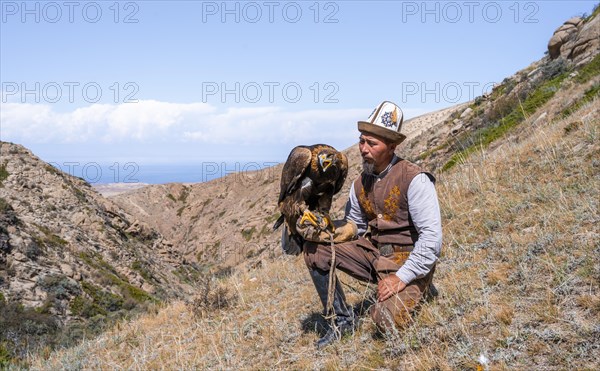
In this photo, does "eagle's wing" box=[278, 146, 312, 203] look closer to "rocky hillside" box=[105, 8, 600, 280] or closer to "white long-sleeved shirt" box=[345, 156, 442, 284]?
"white long-sleeved shirt" box=[345, 156, 442, 284]

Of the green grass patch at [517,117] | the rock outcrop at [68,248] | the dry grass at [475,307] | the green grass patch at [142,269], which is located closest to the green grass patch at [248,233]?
the rock outcrop at [68,248]

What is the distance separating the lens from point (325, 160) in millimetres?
4141

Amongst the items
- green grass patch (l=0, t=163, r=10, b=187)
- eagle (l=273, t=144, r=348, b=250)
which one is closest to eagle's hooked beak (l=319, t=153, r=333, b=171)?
eagle (l=273, t=144, r=348, b=250)

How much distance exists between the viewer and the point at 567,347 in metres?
3.16

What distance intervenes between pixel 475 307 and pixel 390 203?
1063 millimetres

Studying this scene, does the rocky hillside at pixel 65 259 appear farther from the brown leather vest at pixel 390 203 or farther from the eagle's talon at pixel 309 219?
the brown leather vest at pixel 390 203

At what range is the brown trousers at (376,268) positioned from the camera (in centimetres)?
392

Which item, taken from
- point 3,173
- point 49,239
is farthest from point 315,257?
point 3,173

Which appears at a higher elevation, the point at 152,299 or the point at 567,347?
the point at 567,347

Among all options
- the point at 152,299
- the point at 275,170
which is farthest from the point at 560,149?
the point at 275,170

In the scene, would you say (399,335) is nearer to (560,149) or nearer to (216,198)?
(560,149)

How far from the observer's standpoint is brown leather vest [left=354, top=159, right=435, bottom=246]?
4.01 meters

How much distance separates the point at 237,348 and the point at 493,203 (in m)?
4.07

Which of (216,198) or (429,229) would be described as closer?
(429,229)
